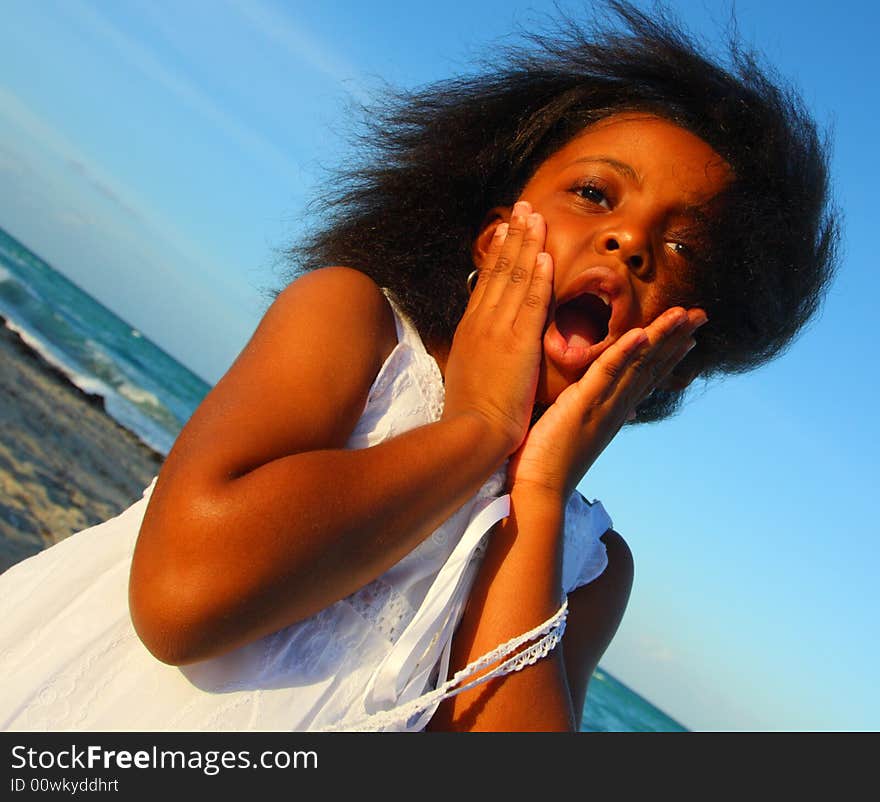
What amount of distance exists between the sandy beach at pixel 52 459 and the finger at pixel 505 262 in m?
6.08

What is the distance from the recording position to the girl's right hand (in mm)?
2248

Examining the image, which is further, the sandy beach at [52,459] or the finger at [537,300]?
the sandy beach at [52,459]

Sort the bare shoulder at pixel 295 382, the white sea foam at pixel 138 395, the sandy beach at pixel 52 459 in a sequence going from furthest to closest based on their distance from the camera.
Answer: the white sea foam at pixel 138 395, the sandy beach at pixel 52 459, the bare shoulder at pixel 295 382

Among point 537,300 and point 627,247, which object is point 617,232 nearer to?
point 627,247

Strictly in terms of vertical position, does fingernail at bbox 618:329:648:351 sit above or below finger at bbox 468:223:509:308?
above

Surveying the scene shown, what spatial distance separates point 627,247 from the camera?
2436 millimetres

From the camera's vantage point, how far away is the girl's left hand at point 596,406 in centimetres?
232

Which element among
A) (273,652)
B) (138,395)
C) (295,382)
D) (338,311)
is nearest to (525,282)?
(338,311)

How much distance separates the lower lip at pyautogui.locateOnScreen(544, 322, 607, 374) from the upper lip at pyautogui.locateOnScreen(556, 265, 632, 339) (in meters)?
0.06

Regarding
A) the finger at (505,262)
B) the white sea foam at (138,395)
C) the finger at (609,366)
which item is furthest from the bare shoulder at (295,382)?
the white sea foam at (138,395)

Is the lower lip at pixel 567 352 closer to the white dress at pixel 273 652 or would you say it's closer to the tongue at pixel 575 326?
the tongue at pixel 575 326

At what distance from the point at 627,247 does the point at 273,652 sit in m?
1.33

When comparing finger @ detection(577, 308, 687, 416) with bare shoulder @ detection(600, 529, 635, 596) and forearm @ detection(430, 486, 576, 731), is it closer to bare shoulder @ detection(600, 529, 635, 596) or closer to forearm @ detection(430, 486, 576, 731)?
forearm @ detection(430, 486, 576, 731)

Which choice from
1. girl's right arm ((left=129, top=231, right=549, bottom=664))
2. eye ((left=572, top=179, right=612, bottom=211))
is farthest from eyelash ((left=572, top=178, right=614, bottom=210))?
girl's right arm ((left=129, top=231, right=549, bottom=664))
